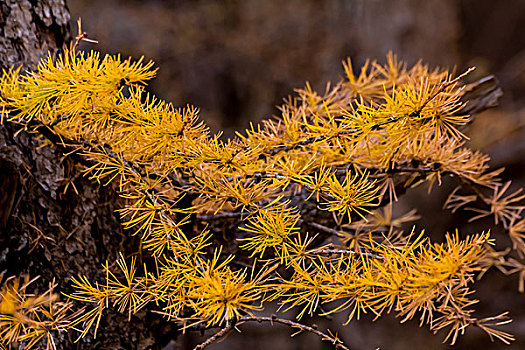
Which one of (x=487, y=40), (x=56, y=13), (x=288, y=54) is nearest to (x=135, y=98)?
(x=56, y=13)

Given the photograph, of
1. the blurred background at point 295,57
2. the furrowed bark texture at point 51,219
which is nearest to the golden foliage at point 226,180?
the furrowed bark texture at point 51,219

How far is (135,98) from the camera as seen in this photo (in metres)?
0.28

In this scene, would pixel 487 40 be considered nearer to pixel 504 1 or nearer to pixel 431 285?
pixel 504 1

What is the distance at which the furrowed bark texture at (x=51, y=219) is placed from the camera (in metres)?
0.32

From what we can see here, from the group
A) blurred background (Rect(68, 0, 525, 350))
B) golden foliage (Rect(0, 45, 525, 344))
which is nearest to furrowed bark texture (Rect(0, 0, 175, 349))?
golden foliage (Rect(0, 45, 525, 344))

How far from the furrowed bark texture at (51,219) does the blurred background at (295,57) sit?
85 cm

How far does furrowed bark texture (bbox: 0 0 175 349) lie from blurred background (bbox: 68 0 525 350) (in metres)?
0.85

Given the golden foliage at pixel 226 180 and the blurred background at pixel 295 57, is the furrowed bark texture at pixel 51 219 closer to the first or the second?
the golden foliage at pixel 226 180

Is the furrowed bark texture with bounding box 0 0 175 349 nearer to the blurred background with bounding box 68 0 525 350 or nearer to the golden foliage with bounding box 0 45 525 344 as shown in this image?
the golden foliage with bounding box 0 45 525 344

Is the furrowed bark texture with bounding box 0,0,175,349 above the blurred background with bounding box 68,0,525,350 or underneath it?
underneath

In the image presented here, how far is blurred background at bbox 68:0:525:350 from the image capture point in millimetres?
1200

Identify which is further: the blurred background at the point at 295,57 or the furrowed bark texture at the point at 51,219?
the blurred background at the point at 295,57

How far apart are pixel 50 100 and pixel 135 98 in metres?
0.05

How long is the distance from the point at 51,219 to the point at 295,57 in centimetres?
130
